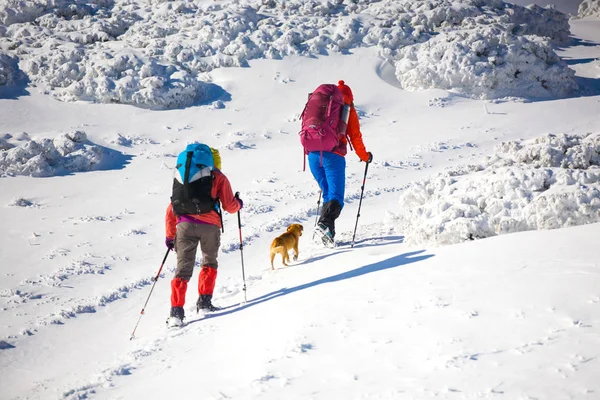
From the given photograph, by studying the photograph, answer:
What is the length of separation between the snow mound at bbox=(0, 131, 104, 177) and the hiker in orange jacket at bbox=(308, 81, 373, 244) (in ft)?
22.2

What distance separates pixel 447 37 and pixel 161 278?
1382 cm

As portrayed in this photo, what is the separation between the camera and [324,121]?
6227mm

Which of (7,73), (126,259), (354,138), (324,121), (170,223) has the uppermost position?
(7,73)

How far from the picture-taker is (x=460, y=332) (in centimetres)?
290

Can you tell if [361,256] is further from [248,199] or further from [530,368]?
[248,199]

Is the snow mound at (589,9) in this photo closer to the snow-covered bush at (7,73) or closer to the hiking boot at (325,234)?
the hiking boot at (325,234)

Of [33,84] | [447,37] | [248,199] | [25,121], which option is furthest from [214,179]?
[447,37]

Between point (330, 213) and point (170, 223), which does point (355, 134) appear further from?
point (170, 223)

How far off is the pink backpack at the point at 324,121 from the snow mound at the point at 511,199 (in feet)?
4.46

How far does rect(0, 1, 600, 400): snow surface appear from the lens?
2777mm

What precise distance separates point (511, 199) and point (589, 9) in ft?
119

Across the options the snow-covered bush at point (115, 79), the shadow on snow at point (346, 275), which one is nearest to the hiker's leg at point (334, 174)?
the shadow on snow at point (346, 275)

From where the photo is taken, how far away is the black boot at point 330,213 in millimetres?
6312

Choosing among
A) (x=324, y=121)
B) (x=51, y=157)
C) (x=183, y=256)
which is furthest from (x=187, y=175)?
(x=51, y=157)
